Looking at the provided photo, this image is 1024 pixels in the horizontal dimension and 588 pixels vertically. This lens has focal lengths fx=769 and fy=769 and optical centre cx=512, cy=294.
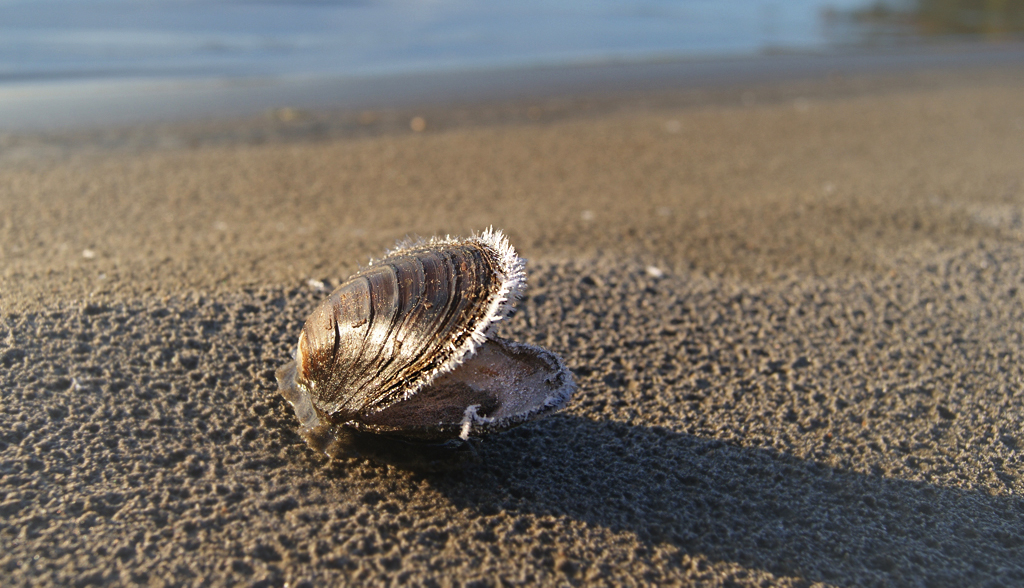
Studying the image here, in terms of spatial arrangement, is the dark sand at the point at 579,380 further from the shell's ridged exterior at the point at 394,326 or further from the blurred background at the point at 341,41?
the blurred background at the point at 341,41

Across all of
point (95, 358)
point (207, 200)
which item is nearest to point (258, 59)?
point (207, 200)

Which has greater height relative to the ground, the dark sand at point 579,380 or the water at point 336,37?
the water at point 336,37

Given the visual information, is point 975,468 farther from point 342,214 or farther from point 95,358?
point 342,214

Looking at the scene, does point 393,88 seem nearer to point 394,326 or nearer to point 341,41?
point 341,41

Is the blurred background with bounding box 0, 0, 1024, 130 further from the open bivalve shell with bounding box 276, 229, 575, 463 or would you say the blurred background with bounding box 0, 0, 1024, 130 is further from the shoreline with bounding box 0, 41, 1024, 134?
the open bivalve shell with bounding box 276, 229, 575, 463

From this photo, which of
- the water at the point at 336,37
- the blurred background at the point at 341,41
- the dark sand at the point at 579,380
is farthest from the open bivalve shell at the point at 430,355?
the water at the point at 336,37

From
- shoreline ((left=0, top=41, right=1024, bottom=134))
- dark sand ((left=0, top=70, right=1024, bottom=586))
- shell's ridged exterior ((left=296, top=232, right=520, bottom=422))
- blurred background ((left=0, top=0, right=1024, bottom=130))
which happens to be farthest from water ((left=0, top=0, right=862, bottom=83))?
shell's ridged exterior ((left=296, top=232, right=520, bottom=422))
